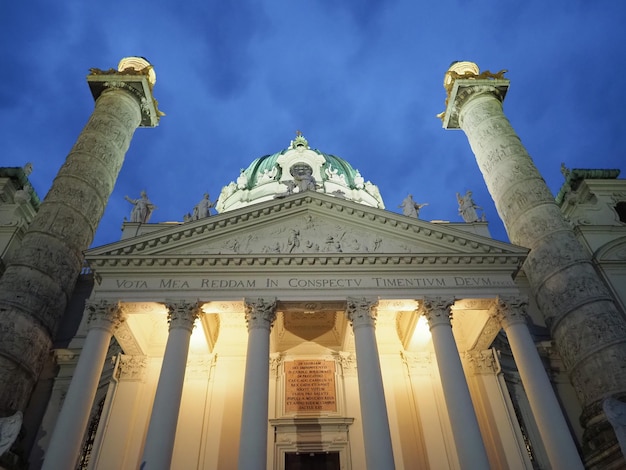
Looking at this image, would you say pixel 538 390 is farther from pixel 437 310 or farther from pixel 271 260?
pixel 271 260

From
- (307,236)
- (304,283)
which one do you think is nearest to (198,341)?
(304,283)

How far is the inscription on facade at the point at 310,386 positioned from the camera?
1645cm

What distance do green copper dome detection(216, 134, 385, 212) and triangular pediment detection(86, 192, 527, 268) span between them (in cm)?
1522

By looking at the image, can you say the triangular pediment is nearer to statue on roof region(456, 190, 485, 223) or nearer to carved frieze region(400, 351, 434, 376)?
statue on roof region(456, 190, 485, 223)

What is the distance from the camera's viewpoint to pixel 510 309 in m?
14.3

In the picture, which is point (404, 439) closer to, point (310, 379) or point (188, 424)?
point (310, 379)

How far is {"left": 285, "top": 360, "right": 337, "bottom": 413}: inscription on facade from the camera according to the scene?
16.5 m

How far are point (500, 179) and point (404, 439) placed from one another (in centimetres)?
1110

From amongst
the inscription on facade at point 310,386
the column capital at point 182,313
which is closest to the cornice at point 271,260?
the column capital at point 182,313

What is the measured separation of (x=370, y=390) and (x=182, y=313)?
588cm

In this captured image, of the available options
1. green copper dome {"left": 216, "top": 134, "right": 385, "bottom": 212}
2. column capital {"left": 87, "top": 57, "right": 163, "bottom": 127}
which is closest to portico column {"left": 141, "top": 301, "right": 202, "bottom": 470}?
column capital {"left": 87, "top": 57, "right": 163, "bottom": 127}

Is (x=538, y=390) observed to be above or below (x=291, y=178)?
below

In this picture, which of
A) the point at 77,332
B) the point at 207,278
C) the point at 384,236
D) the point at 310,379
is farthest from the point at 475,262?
the point at 77,332

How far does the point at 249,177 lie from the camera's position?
34.5 metres
